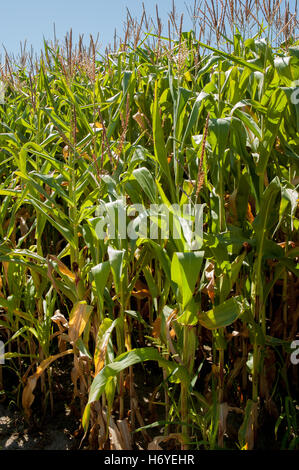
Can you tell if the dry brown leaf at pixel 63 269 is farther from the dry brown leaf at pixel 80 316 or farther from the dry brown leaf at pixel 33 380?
the dry brown leaf at pixel 33 380

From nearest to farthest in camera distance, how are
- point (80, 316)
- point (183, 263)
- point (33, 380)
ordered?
point (183, 263) → point (80, 316) → point (33, 380)

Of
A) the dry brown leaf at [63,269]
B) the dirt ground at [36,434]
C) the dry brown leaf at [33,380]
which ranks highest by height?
the dry brown leaf at [63,269]

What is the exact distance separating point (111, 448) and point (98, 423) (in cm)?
9

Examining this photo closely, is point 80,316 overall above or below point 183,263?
below

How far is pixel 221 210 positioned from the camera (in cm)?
138

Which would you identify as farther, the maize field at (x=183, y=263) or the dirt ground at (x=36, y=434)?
the dirt ground at (x=36, y=434)

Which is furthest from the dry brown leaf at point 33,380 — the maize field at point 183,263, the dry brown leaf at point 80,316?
the dry brown leaf at point 80,316

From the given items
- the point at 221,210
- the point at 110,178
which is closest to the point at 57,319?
the point at 110,178

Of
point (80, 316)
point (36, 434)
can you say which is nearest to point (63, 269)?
point (80, 316)

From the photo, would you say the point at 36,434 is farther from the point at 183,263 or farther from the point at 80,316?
the point at 183,263

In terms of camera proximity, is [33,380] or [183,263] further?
[33,380]

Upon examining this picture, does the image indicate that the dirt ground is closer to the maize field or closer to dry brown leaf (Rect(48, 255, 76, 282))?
the maize field

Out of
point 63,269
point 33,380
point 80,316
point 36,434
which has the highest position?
point 63,269

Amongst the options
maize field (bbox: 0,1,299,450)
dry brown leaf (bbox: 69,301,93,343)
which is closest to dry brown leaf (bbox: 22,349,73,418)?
maize field (bbox: 0,1,299,450)
